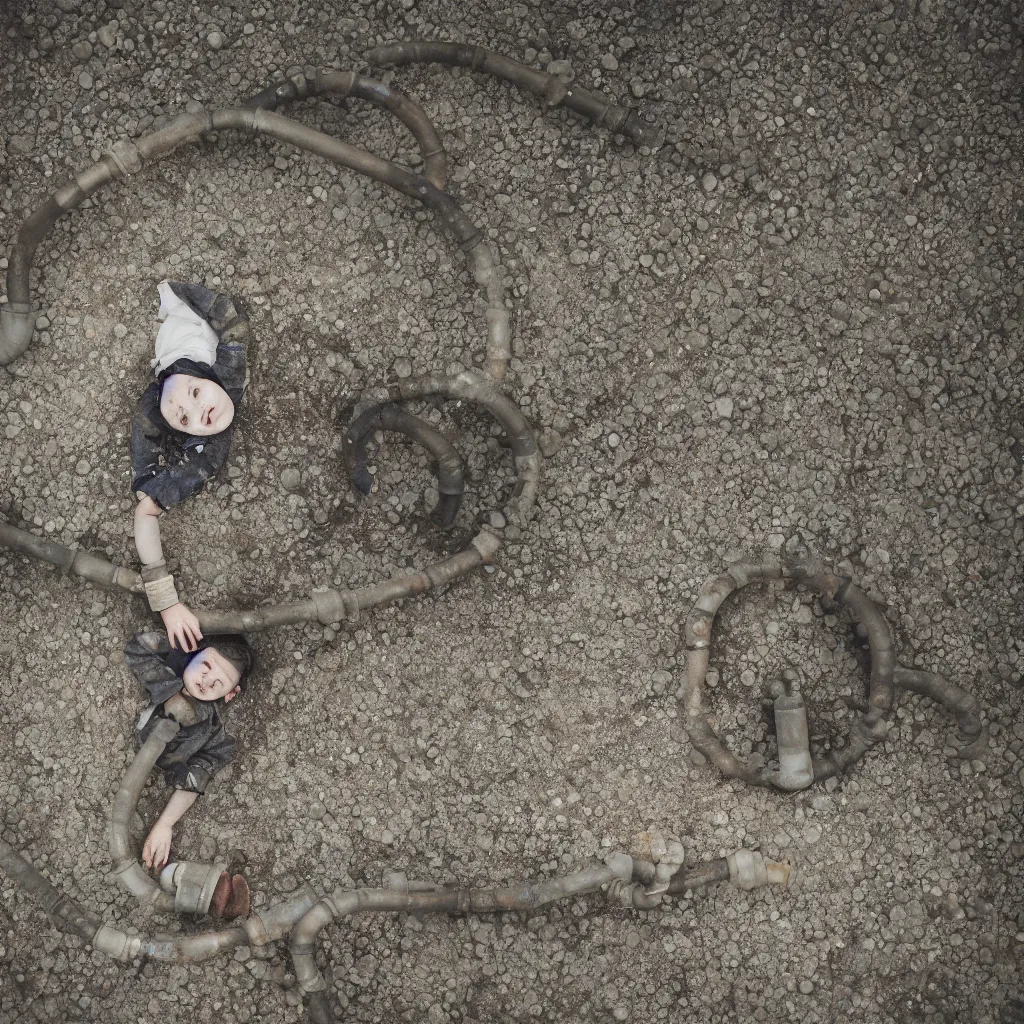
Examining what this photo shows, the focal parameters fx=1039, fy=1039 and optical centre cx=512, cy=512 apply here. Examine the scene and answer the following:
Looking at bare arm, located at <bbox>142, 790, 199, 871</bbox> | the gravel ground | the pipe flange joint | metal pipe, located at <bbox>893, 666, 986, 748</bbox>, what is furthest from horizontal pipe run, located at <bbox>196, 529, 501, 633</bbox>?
metal pipe, located at <bbox>893, 666, 986, 748</bbox>

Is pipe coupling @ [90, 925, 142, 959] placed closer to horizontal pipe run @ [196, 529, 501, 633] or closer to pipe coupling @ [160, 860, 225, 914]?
pipe coupling @ [160, 860, 225, 914]

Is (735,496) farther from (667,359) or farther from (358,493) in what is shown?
(358,493)

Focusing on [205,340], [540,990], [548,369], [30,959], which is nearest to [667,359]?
[548,369]

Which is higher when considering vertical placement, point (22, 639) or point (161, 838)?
point (22, 639)

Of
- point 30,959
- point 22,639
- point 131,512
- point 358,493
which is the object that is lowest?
point 30,959

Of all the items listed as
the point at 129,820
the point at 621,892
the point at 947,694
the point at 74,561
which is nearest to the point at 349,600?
the point at 74,561

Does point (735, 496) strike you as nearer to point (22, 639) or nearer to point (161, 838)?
point (161, 838)

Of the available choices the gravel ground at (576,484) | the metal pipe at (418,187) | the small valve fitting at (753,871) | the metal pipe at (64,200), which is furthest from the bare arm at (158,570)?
the small valve fitting at (753,871)
